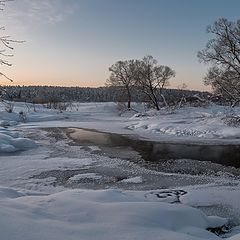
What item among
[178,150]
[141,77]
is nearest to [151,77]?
[141,77]

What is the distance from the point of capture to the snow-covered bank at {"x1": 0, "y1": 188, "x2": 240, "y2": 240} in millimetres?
4758

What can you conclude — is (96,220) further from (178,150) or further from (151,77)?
(151,77)

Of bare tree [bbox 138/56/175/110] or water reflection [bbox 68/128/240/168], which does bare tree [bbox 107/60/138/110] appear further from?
water reflection [bbox 68/128/240/168]

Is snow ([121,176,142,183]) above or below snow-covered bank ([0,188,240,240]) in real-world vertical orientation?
below

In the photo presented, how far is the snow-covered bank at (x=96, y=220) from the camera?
476 cm

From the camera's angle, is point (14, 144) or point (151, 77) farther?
point (151, 77)

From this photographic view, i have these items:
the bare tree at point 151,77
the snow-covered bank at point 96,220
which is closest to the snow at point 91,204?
the snow-covered bank at point 96,220

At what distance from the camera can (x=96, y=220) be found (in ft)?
18.2

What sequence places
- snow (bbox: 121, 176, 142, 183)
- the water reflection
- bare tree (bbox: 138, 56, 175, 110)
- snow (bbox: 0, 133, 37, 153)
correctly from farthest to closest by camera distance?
bare tree (bbox: 138, 56, 175, 110) < snow (bbox: 0, 133, 37, 153) < the water reflection < snow (bbox: 121, 176, 142, 183)

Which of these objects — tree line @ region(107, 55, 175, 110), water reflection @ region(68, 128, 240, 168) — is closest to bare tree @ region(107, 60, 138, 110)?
tree line @ region(107, 55, 175, 110)

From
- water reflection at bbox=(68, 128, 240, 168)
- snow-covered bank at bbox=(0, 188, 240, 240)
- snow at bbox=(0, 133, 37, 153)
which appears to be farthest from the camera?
snow at bbox=(0, 133, 37, 153)

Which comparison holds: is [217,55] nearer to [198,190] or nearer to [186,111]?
[186,111]

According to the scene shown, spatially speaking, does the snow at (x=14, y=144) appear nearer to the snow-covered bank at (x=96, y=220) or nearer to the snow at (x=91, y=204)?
the snow at (x=91, y=204)

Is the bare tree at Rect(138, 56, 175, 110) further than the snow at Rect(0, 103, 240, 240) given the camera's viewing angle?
Yes
